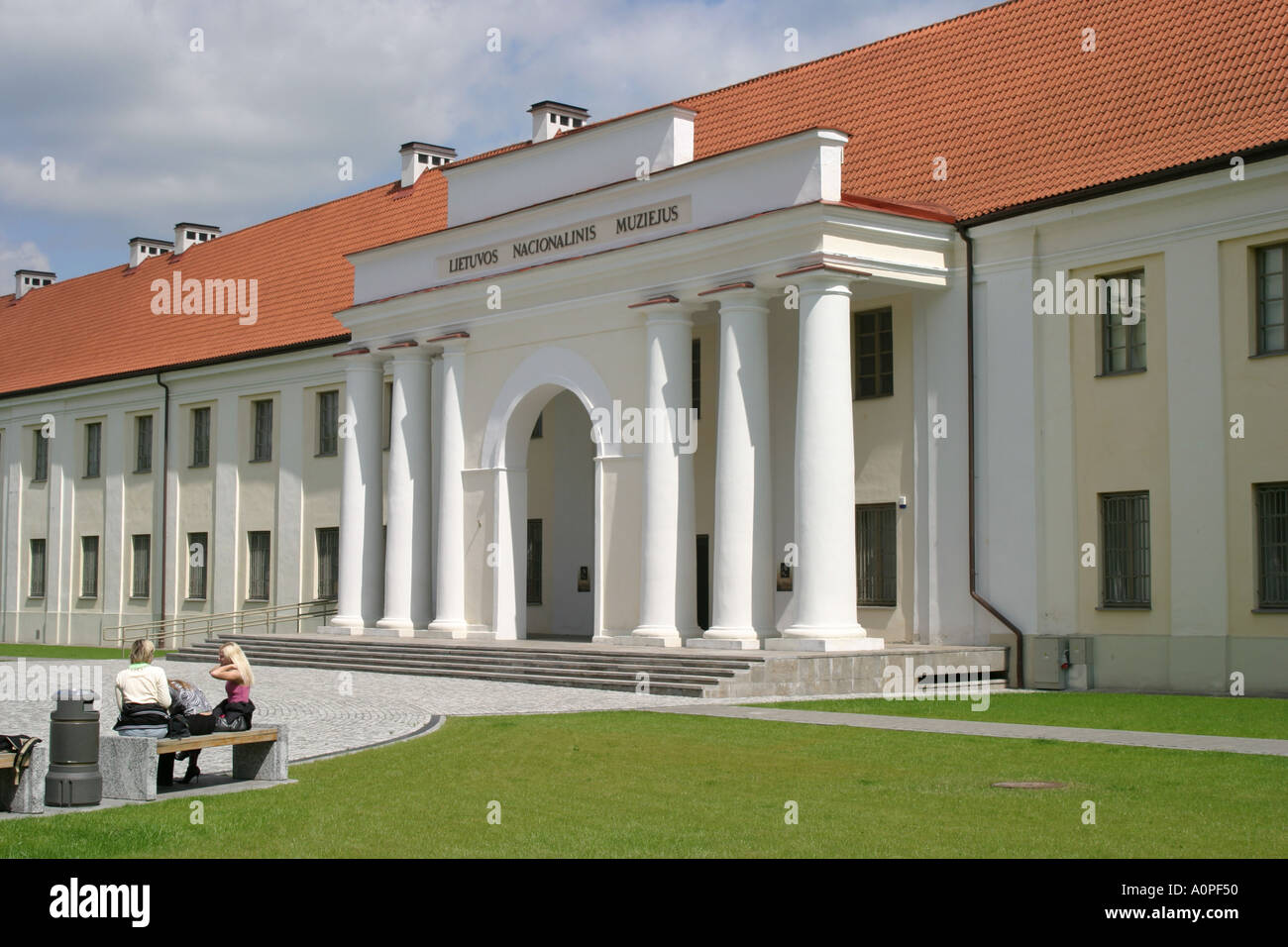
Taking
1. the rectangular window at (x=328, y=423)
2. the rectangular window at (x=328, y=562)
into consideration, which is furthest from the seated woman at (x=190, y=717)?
the rectangular window at (x=328, y=423)

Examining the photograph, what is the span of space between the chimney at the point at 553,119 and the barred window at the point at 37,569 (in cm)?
2273

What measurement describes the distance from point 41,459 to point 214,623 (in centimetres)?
1148

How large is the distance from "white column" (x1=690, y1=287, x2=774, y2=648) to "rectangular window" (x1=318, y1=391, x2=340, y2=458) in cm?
1605

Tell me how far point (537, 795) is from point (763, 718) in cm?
712

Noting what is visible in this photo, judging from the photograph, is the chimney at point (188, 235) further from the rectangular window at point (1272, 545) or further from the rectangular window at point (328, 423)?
the rectangular window at point (1272, 545)

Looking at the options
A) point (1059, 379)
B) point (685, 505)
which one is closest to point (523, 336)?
point (685, 505)

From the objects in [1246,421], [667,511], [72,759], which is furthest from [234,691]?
[1246,421]

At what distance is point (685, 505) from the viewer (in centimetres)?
2786

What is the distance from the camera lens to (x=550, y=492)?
36625 millimetres

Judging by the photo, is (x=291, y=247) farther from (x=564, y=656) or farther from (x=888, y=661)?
(x=888, y=661)

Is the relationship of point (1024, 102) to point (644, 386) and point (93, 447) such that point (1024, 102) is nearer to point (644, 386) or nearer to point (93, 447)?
point (644, 386)

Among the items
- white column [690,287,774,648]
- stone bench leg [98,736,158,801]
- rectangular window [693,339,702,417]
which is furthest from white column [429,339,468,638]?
stone bench leg [98,736,158,801]

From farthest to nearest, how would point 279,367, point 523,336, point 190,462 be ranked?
point 190,462
point 279,367
point 523,336

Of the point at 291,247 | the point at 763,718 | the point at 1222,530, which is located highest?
the point at 291,247
